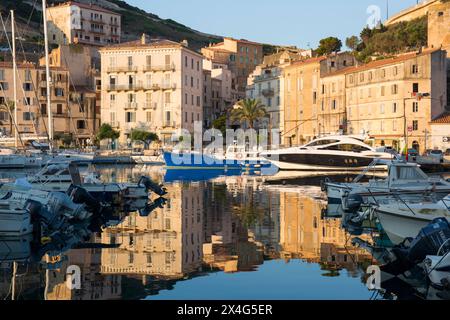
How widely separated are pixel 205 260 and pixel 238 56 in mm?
103689

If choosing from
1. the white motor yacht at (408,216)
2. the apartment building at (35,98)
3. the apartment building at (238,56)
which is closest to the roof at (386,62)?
the apartment building at (35,98)

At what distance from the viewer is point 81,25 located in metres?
125

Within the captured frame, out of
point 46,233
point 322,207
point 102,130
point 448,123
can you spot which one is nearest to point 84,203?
point 46,233

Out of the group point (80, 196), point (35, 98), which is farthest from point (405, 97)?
point (80, 196)

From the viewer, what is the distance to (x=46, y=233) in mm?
22781

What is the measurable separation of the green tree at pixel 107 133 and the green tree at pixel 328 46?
36.6 metres

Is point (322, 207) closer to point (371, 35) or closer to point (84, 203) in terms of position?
point (84, 203)

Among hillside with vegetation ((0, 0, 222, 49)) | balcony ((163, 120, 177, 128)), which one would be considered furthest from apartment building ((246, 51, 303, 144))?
hillside with vegetation ((0, 0, 222, 49))

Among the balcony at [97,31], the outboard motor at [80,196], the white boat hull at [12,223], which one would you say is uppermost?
the balcony at [97,31]

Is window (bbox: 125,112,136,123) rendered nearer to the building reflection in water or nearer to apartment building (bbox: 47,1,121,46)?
apartment building (bbox: 47,1,121,46)

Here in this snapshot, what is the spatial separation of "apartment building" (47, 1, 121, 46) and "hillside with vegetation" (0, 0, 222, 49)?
18.1 ft

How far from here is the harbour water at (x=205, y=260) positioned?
49.2 ft

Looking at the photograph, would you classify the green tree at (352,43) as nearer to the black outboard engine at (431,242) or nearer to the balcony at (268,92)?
the balcony at (268,92)

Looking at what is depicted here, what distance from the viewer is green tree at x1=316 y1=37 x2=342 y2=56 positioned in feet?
345
